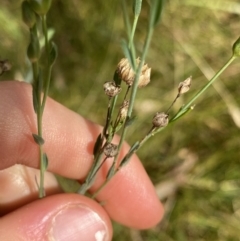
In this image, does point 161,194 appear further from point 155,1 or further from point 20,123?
point 155,1

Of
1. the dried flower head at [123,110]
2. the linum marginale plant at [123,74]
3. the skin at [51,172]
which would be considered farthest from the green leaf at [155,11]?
the skin at [51,172]

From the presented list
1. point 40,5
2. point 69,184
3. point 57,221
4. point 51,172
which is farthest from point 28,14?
point 69,184

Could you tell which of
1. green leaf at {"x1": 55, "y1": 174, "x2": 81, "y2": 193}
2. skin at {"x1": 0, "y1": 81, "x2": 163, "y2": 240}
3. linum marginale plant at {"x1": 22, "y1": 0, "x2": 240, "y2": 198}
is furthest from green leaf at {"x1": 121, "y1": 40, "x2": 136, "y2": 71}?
green leaf at {"x1": 55, "y1": 174, "x2": 81, "y2": 193}

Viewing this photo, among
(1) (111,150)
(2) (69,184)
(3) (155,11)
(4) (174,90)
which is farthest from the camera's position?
(4) (174,90)

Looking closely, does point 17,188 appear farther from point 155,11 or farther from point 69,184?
point 155,11

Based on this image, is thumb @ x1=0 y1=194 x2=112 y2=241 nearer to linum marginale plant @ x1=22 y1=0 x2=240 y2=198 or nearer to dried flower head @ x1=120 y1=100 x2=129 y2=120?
linum marginale plant @ x1=22 y1=0 x2=240 y2=198

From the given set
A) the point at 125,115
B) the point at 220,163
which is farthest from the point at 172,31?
the point at 125,115

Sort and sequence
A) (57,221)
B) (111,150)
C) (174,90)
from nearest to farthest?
(111,150)
(57,221)
(174,90)
